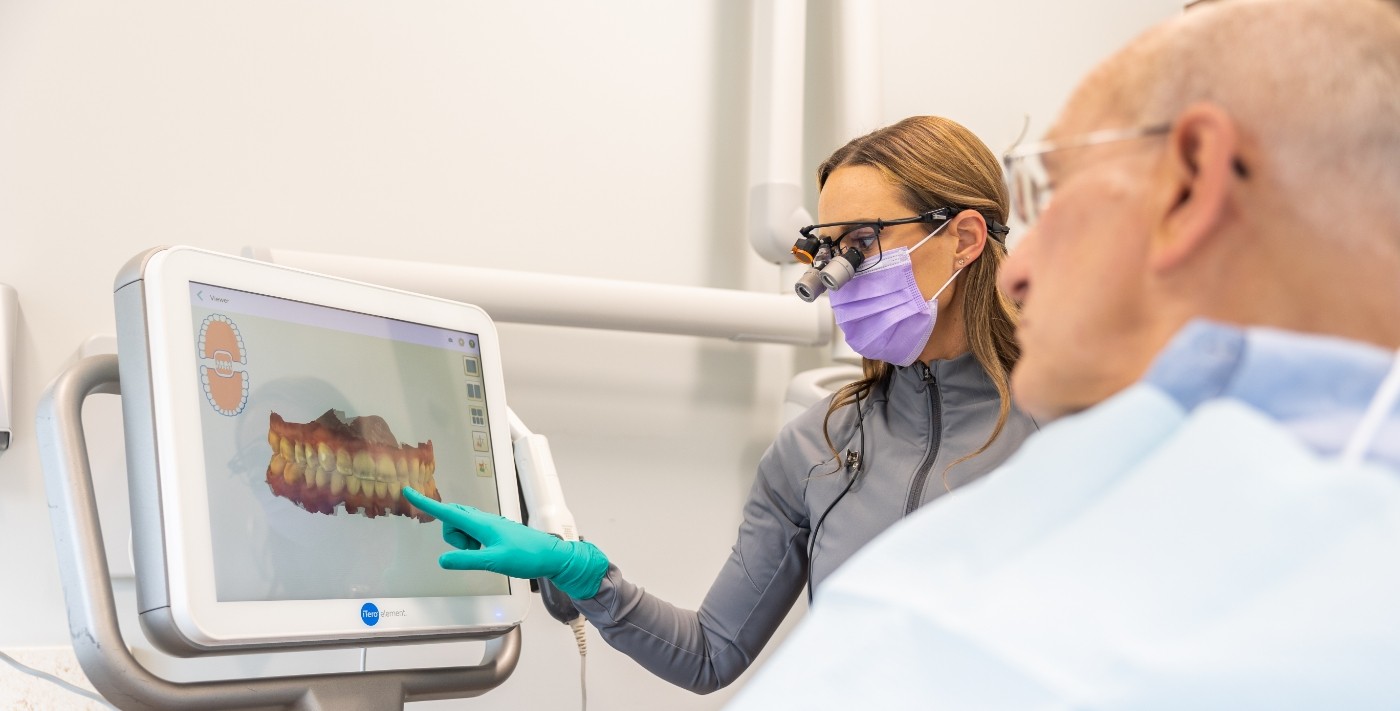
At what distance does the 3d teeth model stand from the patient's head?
79 cm

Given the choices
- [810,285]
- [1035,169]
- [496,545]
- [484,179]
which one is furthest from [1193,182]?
[484,179]

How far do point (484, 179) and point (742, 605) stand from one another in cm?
91

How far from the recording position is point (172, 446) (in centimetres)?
103

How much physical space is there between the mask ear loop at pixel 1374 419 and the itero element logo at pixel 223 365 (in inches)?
38.7

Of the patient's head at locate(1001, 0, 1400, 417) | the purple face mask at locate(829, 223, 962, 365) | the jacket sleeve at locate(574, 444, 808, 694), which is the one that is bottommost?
the jacket sleeve at locate(574, 444, 808, 694)

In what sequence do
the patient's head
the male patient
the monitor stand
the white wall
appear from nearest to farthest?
1. the male patient
2. the patient's head
3. the monitor stand
4. the white wall

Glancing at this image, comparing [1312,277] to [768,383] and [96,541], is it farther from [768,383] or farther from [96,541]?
[768,383]

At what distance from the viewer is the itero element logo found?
109 centimetres

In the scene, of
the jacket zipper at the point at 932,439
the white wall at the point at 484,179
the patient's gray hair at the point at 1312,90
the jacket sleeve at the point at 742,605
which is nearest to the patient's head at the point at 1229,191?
the patient's gray hair at the point at 1312,90

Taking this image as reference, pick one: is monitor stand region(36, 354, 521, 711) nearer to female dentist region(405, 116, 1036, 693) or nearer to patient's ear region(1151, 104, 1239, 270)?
female dentist region(405, 116, 1036, 693)

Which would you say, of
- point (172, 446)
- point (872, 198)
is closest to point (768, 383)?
point (872, 198)

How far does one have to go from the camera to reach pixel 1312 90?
0.58m

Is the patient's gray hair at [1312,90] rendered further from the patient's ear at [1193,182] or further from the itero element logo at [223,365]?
the itero element logo at [223,365]

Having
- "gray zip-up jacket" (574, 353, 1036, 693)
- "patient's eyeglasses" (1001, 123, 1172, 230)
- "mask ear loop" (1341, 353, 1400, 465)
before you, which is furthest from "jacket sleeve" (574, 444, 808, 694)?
"mask ear loop" (1341, 353, 1400, 465)
